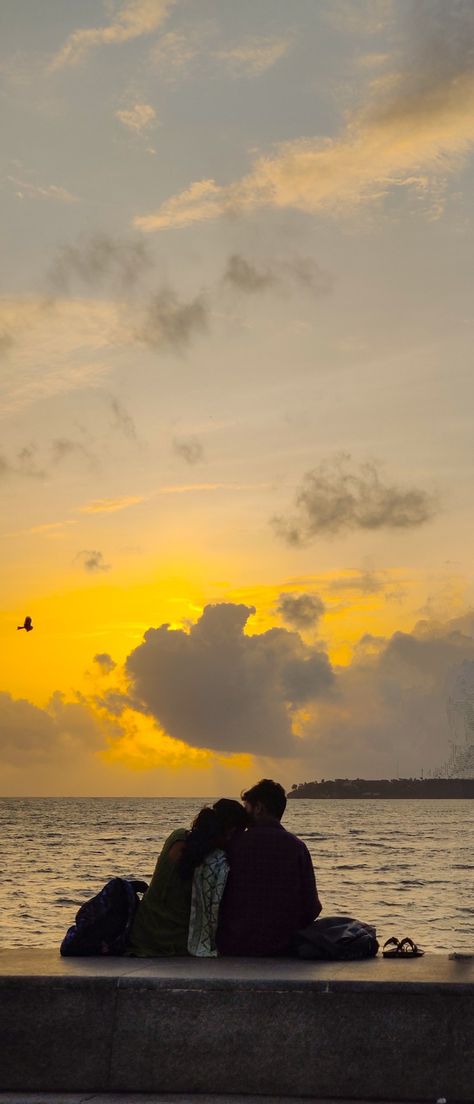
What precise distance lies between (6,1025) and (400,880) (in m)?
41.7

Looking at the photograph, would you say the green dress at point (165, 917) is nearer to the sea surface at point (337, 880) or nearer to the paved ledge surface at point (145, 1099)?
the paved ledge surface at point (145, 1099)

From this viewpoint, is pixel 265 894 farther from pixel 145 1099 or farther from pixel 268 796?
pixel 145 1099

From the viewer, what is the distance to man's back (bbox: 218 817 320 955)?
25.9ft

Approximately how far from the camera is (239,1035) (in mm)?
6516

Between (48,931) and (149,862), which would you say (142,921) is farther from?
(149,862)

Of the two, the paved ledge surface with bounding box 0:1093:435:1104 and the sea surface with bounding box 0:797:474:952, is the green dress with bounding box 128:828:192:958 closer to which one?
the paved ledge surface with bounding box 0:1093:435:1104

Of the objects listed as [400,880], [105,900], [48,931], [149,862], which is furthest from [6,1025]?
[149,862]

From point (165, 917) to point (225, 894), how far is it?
0.40 meters

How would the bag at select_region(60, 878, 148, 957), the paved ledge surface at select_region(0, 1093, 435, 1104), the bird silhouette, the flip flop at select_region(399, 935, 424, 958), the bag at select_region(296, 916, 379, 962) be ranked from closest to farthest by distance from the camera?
the paved ledge surface at select_region(0, 1093, 435, 1104) → the bag at select_region(296, 916, 379, 962) → the flip flop at select_region(399, 935, 424, 958) → the bag at select_region(60, 878, 148, 957) → the bird silhouette

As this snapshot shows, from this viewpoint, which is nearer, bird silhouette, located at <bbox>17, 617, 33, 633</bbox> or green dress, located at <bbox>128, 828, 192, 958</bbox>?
green dress, located at <bbox>128, 828, 192, 958</bbox>

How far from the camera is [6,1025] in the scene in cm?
672

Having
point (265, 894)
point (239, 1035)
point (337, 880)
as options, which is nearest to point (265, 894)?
point (265, 894)

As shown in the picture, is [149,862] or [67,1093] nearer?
[67,1093]

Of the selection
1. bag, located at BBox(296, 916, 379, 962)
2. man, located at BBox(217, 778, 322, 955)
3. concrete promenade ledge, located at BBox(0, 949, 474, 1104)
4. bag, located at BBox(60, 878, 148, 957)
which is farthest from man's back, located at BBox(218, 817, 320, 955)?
concrete promenade ledge, located at BBox(0, 949, 474, 1104)
